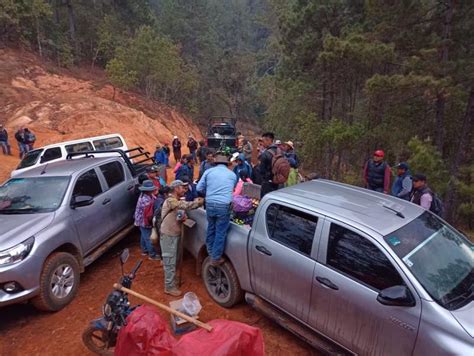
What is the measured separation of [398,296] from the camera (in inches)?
113

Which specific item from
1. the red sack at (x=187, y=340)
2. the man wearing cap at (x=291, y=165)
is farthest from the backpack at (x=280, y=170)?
the red sack at (x=187, y=340)

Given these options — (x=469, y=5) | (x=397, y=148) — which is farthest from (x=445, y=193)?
(x=469, y=5)

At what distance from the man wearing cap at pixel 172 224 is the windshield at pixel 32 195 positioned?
5.42 feet

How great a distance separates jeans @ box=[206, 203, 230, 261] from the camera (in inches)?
177

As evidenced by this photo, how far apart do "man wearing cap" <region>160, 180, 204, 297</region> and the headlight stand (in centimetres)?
166

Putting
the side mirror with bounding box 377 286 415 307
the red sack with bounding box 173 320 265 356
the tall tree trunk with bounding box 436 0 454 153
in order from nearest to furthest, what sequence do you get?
the red sack with bounding box 173 320 265 356
the side mirror with bounding box 377 286 415 307
the tall tree trunk with bounding box 436 0 454 153

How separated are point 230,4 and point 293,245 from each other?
67.7m

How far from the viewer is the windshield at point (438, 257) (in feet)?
9.87

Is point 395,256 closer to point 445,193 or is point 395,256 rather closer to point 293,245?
point 293,245

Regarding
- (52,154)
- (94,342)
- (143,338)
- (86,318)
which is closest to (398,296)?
(143,338)

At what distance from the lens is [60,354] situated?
406 cm

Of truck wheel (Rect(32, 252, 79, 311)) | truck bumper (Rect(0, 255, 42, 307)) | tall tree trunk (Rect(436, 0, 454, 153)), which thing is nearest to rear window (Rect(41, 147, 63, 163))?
truck wheel (Rect(32, 252, 79, 311))

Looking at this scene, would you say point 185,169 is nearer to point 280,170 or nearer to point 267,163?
point 267,163

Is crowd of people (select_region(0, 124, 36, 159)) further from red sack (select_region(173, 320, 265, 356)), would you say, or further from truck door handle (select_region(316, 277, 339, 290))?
truck door handle (select_region(316, 277, 339, 290))
